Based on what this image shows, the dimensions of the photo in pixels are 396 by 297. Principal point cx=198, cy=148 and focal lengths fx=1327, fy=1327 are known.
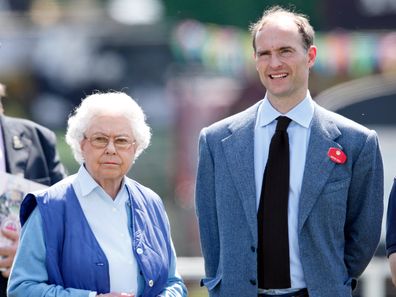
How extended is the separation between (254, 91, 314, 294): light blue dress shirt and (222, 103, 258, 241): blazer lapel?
0.02 metres

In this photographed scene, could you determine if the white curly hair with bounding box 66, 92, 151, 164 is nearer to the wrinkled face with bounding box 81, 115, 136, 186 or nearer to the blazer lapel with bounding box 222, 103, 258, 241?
the wrinkled face with bounding box 81, 115, 136, 186

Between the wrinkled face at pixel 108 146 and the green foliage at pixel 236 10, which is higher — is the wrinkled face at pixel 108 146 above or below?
below

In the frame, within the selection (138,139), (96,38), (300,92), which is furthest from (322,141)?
(96,38)

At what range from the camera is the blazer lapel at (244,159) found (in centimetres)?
482

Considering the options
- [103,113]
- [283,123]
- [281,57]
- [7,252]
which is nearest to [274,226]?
[283,123]

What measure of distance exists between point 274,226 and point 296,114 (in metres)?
0.44

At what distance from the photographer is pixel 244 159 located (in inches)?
193

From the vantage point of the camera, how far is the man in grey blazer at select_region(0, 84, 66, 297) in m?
5.34

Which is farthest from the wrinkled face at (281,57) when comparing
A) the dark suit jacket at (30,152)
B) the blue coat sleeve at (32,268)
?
the dark suit jacket at (30,152)

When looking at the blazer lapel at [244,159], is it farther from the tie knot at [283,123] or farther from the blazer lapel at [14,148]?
the blazer lapel at [14,148]

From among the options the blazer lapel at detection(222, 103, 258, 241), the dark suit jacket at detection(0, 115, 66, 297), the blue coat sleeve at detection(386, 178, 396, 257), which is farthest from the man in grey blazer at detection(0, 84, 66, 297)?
the blue coat sleeve at detection(386, 178, 396, 257)

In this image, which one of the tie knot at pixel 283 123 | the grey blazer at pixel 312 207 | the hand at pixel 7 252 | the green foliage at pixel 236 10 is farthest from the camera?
the green foliage at pixel 236 10

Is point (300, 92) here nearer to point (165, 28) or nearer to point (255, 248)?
point (255, 248)

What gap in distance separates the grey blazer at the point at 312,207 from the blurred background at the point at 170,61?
608cm
